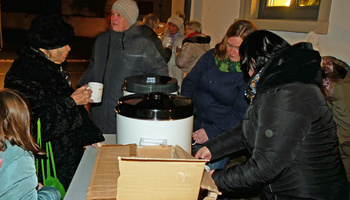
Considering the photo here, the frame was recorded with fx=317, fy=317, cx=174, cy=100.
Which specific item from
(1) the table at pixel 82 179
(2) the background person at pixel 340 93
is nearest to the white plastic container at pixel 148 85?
(1) the table at pixel 82 179

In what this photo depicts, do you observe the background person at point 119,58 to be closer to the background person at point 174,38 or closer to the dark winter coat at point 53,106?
the dark winter coat at point 53,106

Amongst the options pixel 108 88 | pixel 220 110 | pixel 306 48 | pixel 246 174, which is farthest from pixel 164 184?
pixel 108 88

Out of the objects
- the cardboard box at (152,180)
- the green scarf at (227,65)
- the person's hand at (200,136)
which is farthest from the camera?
the person's hand at (200,136)

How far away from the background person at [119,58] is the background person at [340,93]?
1519mm

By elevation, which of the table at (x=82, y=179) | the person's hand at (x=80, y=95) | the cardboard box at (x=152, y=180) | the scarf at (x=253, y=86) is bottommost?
the table at (x=82, y=179)

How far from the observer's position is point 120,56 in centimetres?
305

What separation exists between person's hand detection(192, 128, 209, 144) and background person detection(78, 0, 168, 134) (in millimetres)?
818

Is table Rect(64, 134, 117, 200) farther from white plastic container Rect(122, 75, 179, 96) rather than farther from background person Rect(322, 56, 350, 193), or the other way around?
background person Rect(322, 56, 350, 193)

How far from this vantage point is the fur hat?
223 centimetres

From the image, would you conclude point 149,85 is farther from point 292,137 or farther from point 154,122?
point 292,137

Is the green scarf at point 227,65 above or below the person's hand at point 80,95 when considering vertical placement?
above

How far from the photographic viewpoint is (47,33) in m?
2.25

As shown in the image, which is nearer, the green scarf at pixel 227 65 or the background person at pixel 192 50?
the green scarf at pixel 227 65

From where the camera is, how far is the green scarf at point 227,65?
2499mm
